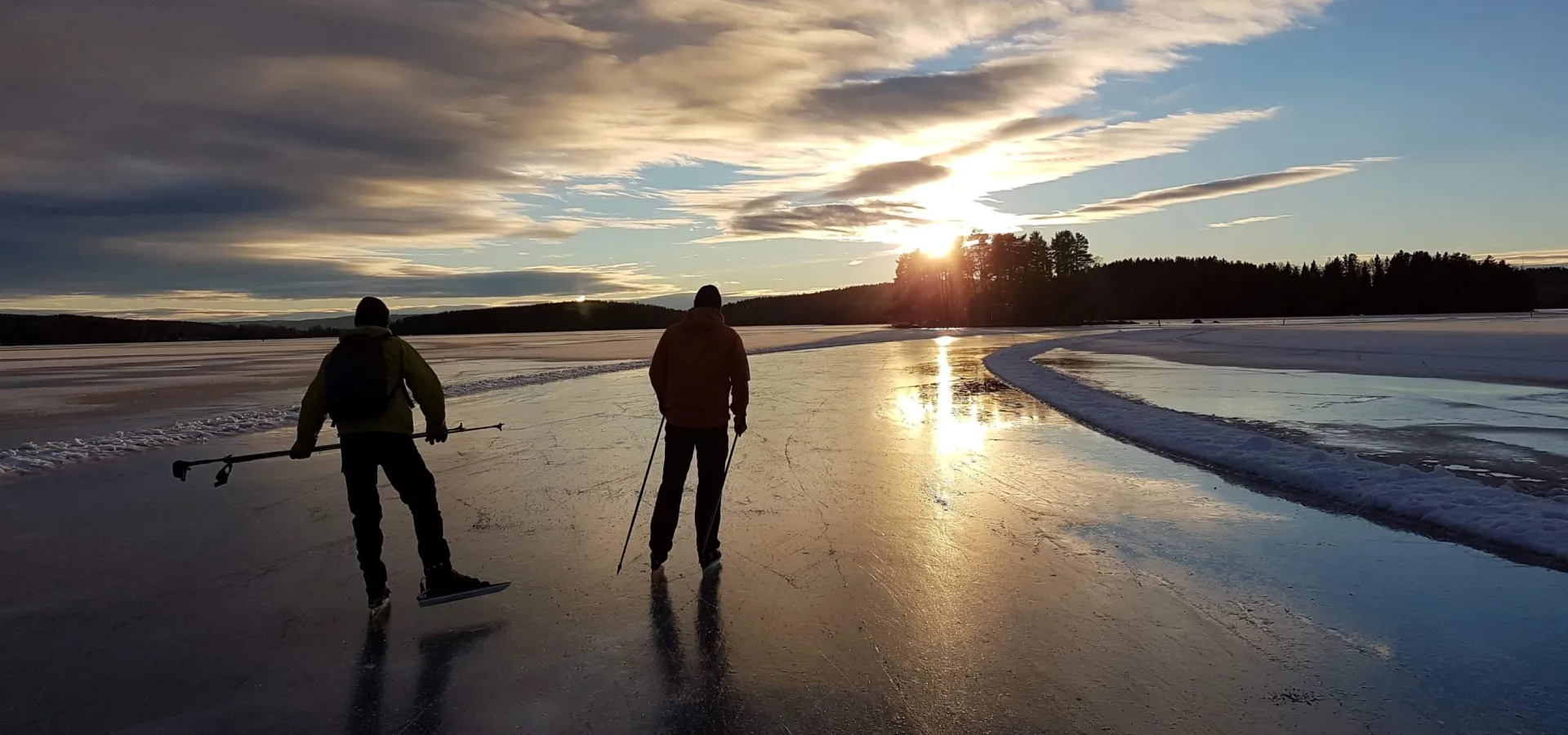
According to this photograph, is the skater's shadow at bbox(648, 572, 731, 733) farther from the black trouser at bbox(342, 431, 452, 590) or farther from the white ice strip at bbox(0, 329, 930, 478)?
the white ice strip at bbox(0, 329, 930, 478)

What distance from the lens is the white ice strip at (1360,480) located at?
6.09 m

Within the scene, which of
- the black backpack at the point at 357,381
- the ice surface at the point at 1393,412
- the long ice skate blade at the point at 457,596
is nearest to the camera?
the black backpack at the point at 357,381

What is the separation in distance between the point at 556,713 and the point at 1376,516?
6.63 metres

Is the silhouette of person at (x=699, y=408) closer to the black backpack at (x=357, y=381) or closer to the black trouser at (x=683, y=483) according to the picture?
the black trouser at (x=683, y=483)

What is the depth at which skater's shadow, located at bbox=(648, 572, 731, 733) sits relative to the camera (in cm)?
343

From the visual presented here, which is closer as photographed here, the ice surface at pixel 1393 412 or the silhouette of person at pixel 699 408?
the silhouette of person at pixel 699 408

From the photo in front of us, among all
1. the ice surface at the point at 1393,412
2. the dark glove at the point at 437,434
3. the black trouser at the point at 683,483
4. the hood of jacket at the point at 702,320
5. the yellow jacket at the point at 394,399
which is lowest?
the ice surface at the point at 1393,412

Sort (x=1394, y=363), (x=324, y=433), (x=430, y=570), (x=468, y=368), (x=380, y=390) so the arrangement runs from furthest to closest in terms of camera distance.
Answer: (x=468, y=368), (x=1394, y=363), (x=324, y=433), (x=430, y=570), (x=380, y=390)

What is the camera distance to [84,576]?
565cm

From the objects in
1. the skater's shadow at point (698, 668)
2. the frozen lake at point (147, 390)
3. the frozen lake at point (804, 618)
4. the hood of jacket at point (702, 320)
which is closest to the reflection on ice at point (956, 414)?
the frozen lake at point (804, 618)

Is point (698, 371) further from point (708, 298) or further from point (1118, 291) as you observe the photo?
point (1118, 291)

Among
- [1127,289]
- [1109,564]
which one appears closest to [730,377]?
[1109,564]

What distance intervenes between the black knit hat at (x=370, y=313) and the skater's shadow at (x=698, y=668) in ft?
7.71

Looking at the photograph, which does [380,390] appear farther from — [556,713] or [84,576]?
[84,576]
